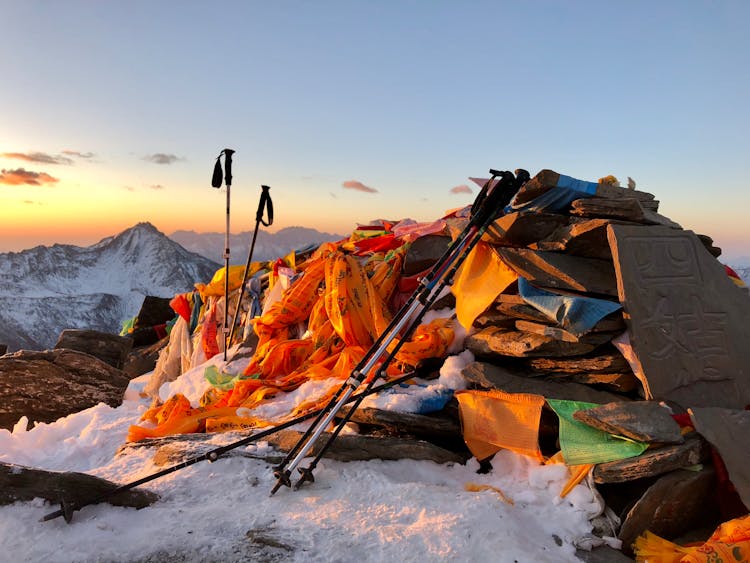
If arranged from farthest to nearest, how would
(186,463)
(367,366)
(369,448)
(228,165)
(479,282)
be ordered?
(228,165) → (479,282) → (369,448) → (367,366) → (186,463)

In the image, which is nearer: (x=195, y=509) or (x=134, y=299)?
(x=195, y=509)

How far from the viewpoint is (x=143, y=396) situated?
1060 cm

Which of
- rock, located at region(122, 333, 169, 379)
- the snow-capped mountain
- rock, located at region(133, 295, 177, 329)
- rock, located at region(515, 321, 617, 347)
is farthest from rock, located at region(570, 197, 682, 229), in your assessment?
the snow-capped mountain

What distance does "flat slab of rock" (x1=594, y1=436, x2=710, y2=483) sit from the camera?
414 cm

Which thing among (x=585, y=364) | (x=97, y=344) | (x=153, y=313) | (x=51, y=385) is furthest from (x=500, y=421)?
(x=153, y=313)

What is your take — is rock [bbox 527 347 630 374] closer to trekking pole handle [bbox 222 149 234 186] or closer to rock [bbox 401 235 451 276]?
rock [bbox 401 235 451 276]

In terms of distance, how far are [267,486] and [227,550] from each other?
1.00 meters

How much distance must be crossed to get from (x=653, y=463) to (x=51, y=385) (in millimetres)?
9544

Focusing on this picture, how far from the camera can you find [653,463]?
4.14m

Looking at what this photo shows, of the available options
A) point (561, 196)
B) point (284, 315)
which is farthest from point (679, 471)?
point (284, 315)

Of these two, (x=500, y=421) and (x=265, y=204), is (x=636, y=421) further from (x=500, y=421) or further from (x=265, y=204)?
(x=265, y=204)

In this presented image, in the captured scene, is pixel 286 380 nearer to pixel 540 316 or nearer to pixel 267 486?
pixel 267 486

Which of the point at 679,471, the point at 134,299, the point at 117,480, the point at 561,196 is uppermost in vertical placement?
the point at 561,196

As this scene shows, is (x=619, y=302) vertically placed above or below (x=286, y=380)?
above
